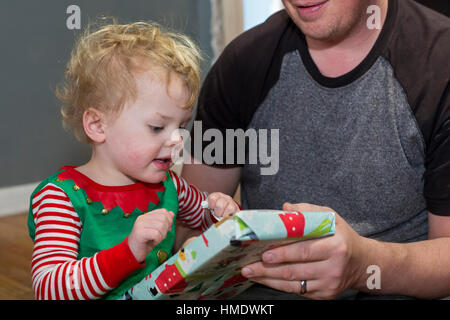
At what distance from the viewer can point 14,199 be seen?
267 centimetres

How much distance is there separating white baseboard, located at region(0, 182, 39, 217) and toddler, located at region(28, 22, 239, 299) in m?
1.68

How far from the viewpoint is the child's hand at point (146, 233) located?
2.82ft

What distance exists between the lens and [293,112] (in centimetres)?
123

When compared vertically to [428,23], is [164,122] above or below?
below

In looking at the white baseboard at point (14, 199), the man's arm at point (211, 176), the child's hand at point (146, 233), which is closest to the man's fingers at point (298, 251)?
the child's hand at point (146, 233)

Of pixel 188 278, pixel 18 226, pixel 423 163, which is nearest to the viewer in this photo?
pixel 188 278

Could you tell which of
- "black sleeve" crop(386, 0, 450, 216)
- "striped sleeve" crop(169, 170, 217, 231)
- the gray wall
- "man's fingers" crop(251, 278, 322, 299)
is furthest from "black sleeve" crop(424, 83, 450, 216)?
the gray wall

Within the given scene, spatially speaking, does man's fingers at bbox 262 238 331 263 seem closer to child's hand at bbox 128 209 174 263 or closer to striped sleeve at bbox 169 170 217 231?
child's hand at bbox 128 209 174 263

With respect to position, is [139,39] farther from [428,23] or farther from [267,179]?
[428,23]

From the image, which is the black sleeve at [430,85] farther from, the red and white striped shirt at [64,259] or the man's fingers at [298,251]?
the red and white striped shirt at [64,259]

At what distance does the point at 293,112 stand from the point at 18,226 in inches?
67.2

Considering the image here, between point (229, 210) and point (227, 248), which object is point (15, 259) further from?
point (227, 248)

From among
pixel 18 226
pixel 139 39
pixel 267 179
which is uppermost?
pixel 139 39
